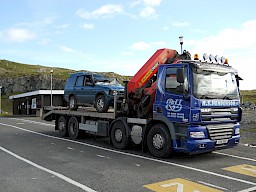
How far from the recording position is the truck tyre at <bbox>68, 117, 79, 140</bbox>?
43.2ft

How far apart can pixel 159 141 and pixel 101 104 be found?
3681mm

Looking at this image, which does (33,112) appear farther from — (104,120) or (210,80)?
(210,80)

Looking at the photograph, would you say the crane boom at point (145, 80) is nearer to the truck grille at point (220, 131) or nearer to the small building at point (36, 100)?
the truck grille at point (220, 131)

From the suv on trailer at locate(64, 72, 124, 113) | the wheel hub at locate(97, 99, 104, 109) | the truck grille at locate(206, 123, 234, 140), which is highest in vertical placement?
the suv on trailer at locate(64, 72, 124, 113)

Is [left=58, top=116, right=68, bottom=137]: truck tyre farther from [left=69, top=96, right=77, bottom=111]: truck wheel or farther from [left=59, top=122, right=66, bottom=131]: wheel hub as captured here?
[left=69, top=96, right=77, bottom=111]: truck wheel

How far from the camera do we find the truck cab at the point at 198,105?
820cm

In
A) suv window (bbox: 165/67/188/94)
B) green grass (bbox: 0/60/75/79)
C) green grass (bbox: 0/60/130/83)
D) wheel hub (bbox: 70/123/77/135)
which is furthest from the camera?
green grass (bbox: 0/60/75/79)

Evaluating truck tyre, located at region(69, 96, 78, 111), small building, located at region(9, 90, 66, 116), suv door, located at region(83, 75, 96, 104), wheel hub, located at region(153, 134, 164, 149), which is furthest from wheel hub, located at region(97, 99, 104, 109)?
small building, located at region(9, 90, 66, 116)

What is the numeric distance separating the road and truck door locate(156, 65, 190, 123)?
1.36 m

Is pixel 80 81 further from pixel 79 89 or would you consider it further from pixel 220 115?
pixel 220 115

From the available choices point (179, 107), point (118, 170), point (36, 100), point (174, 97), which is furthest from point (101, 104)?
point (36, 100)

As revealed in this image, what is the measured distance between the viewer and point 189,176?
22.9 feet

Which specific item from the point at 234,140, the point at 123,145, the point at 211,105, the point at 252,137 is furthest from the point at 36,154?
the point at 252,137

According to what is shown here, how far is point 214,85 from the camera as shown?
28.5 ft
